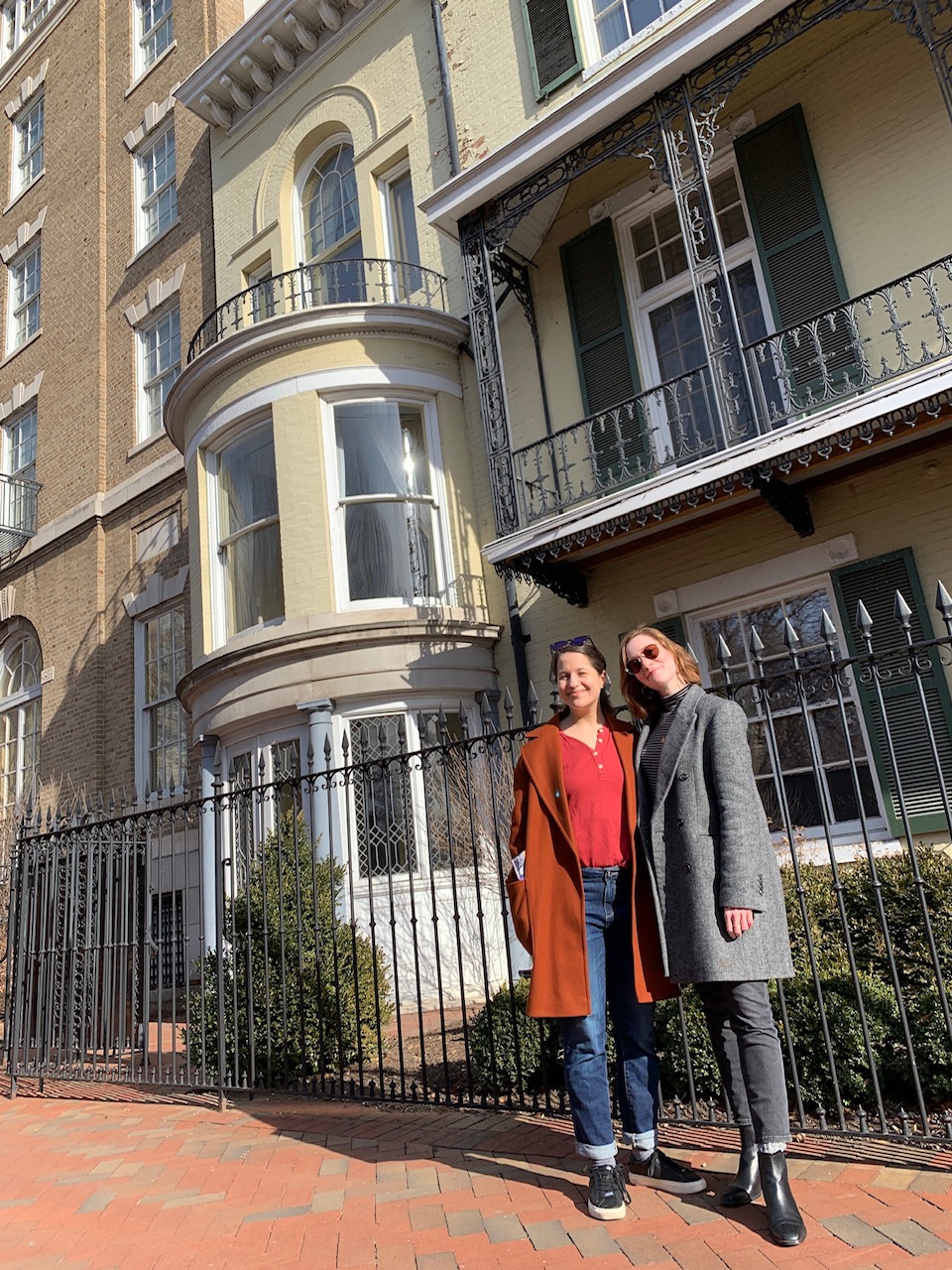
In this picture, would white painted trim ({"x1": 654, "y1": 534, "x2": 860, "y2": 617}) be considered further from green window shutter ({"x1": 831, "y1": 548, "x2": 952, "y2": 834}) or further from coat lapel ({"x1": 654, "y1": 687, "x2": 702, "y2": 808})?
coat lapel ({"x1": 654, "y1": 687, "x2": 702, "y2": 808})

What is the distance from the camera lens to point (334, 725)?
30.5ft

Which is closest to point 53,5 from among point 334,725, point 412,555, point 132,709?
point 132,709

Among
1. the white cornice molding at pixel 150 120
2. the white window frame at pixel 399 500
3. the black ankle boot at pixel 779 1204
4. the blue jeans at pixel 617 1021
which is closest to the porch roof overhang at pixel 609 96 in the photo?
the white window frame at pixel 399 500

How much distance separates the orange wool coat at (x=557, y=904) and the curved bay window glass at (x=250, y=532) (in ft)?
23.0

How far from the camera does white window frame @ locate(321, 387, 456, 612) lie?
31.8ft

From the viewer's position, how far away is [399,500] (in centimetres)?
1000

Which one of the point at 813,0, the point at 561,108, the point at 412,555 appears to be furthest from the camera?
the point at 412,555

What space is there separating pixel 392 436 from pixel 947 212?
564 cm

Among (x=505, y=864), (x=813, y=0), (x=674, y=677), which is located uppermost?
(x=813, y=0)

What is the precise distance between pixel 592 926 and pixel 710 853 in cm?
53

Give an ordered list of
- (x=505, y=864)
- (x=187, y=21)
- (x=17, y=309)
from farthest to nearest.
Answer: (x=17, y=309)
(x=187, y=21)
(x=505, y=864)

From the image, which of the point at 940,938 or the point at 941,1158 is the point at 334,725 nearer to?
the point at 940,938

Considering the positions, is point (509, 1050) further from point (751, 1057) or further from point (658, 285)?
point (658, 285)

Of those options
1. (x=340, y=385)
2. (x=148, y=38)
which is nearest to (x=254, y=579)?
(x=340, y=385)
